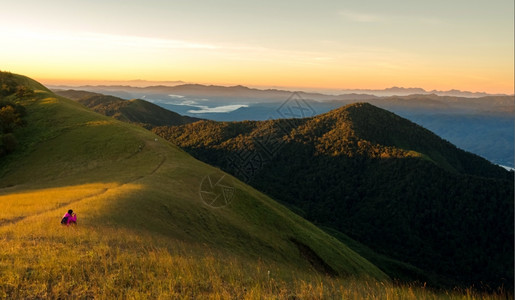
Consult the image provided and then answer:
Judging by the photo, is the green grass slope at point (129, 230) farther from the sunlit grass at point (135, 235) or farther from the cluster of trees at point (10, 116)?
the cluster of trees at point (10, 116)

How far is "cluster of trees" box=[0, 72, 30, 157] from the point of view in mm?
54688

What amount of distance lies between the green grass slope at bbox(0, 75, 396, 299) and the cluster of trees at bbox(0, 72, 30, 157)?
170 cm

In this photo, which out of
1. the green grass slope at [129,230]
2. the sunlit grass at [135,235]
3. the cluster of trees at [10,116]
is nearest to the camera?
the sunlit grass at [135,235]

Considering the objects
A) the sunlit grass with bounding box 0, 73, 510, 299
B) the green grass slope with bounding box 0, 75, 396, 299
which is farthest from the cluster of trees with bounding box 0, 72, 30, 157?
the sunlit grass with bounding box 0, 73, 510, 299

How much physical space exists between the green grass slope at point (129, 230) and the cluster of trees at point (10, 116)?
1.70 m

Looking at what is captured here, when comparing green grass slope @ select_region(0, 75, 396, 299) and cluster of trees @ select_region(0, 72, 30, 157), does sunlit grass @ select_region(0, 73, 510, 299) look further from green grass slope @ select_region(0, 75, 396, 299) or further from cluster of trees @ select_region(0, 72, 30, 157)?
cluster of trees @ select_region(0, 72, 30, 157)

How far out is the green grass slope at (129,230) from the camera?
9.13 metres

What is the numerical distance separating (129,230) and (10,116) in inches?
→ 2588

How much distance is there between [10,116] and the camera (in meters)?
63.0

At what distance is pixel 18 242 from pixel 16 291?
21.0 feet

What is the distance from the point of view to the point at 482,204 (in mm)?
177250

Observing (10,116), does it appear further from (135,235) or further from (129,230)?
(135,235)

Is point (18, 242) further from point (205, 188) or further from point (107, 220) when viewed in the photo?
point (205, 188)

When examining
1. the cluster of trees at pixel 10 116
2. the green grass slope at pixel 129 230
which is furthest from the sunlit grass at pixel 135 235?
the cluster of trees at pixel 10 116
